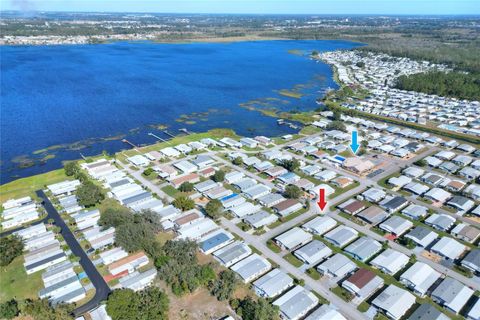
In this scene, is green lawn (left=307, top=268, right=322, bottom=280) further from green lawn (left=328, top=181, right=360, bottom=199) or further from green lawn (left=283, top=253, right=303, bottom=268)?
green lawn (left=328, top=181, right=360, bottom=199)

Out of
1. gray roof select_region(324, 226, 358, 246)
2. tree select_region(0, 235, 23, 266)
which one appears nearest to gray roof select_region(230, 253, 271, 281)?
gray roof select_region(324, 226, 358, 246)

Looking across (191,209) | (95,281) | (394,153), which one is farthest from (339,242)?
(394,153)

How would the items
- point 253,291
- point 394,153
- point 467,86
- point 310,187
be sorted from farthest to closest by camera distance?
point 467,86
point 394,153
point 310,187
point 253,291

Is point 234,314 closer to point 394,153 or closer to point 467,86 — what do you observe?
point 394,153

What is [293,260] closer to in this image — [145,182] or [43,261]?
[43,261]

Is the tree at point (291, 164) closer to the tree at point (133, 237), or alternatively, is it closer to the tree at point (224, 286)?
the tree at point (224, 286)

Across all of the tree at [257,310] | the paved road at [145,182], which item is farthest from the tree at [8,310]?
the paved road at [145,182]
